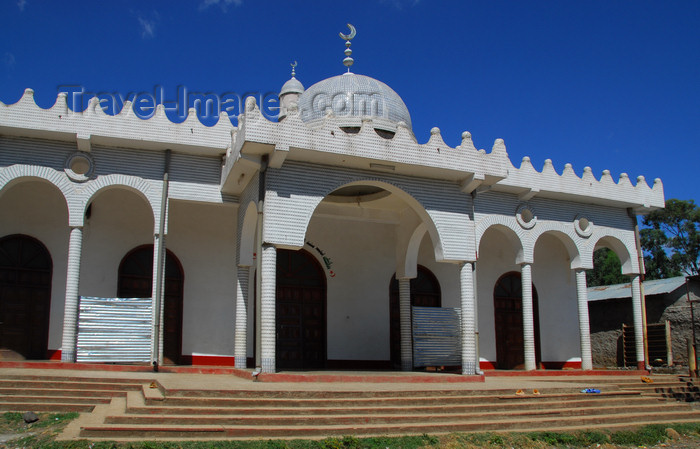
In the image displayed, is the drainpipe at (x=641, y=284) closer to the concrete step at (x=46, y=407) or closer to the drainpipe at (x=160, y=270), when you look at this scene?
the drainpipe at (x=160, y=270)

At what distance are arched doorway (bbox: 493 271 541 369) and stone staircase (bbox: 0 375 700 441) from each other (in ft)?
22.7

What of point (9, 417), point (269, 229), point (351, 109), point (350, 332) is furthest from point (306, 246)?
point (9, 417)

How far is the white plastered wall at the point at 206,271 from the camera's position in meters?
14.9

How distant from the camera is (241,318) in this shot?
13523mm

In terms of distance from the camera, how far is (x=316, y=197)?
1214 centimetres

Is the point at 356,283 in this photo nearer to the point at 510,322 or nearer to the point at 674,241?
the point at 510,322

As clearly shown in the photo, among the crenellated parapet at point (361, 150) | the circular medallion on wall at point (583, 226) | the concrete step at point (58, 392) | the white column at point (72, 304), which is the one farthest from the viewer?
the circular medallion on wall at point (583, 226)

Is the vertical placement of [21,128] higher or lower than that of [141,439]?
higher

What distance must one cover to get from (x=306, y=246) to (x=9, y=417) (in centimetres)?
850

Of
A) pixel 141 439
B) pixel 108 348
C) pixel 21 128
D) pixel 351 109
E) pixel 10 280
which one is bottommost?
pixel 141 439

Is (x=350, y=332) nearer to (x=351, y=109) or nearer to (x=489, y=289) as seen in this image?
(x=489, y=289)

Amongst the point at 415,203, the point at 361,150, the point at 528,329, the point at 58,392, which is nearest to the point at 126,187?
the point at 58,392

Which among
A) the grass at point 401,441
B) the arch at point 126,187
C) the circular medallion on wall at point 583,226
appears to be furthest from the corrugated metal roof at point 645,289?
the arch at point 126,187

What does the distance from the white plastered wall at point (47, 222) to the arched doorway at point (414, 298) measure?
26.3ft
